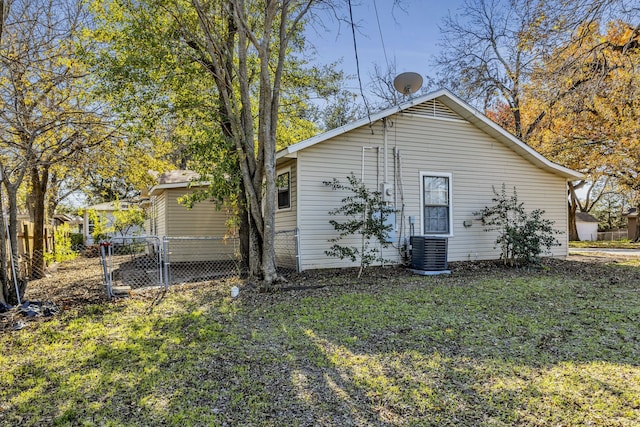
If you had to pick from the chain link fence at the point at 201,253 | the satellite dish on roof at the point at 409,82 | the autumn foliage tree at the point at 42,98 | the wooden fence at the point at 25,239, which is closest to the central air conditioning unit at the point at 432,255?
the satellite dish on roof at the point at 409,82

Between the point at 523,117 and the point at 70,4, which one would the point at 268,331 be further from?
the point at 523,117

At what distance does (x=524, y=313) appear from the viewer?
5.64 metres

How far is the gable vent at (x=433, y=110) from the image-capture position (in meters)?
10.1

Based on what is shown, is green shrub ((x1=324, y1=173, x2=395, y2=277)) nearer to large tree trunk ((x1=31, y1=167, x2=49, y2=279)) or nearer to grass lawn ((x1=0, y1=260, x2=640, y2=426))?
grass lawn ((x1=0, y1=260, x2=640, y2=426))

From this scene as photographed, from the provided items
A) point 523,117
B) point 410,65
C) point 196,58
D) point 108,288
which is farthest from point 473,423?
point 410,65

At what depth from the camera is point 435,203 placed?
404 inches

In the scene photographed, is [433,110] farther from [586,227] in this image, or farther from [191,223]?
[586,227]

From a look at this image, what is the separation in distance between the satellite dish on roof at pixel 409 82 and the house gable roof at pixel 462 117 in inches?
10.3

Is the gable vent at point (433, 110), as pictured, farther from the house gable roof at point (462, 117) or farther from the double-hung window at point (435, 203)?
the double-hung window at point (435, 203)

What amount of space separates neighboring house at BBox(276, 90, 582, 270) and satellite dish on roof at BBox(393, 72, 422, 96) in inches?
12.6

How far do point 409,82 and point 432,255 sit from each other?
4.08 m

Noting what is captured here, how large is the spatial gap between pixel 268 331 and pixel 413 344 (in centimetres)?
169

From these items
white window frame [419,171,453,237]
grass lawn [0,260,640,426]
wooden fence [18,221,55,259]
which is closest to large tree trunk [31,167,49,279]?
wooden fence [18,221,55,259]

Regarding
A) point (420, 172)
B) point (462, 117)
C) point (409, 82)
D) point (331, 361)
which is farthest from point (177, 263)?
point (331, 361)
